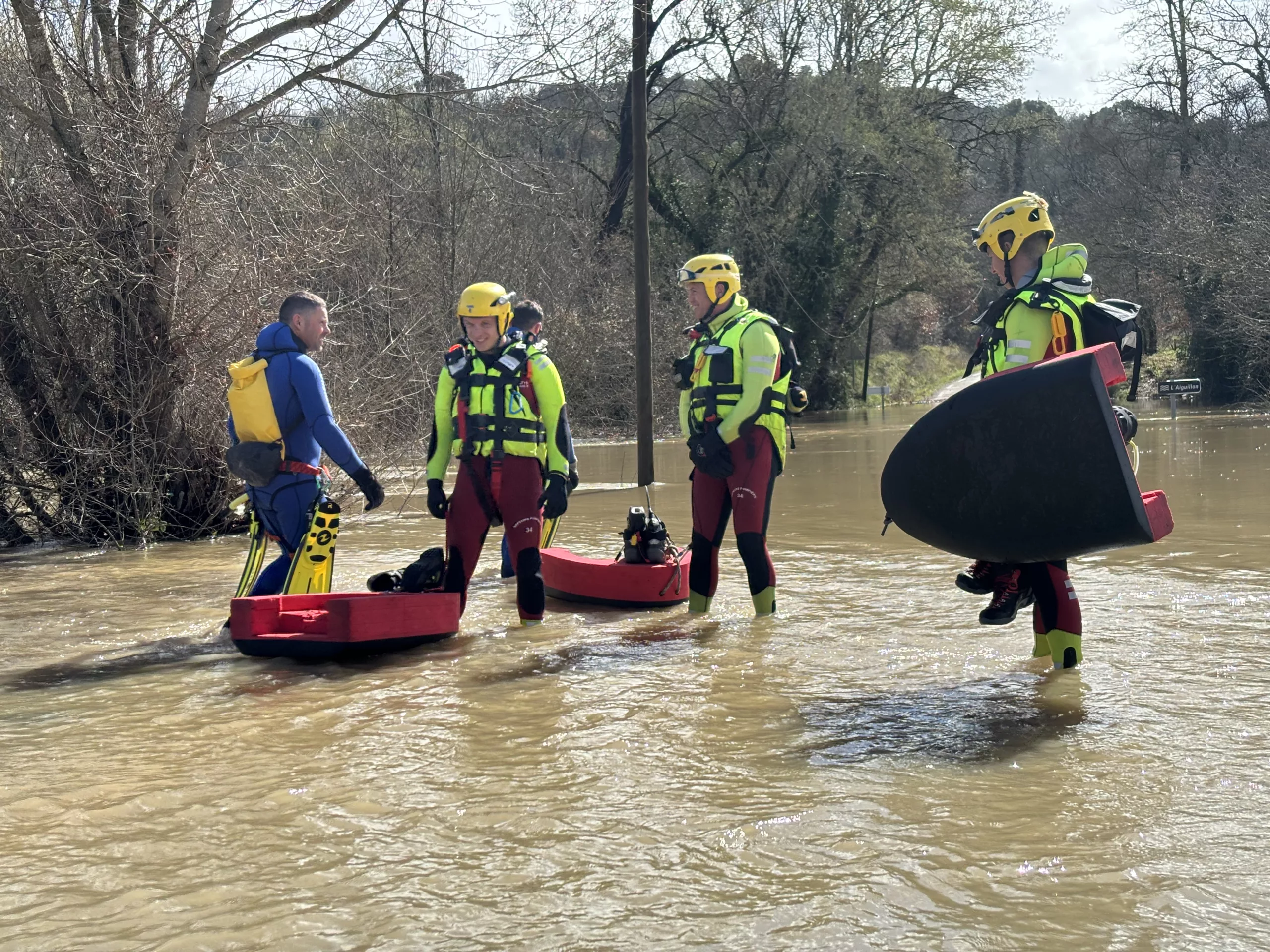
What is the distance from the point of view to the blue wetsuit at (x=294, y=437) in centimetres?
712

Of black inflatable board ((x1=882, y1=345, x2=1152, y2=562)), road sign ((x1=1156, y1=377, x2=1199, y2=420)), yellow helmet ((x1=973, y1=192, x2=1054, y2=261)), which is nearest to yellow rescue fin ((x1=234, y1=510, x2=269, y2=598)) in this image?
black inflatable board ((x1=882, y1=345, x2=1152, y2=562))

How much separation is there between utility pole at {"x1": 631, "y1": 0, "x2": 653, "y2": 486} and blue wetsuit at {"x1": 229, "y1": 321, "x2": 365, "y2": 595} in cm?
975

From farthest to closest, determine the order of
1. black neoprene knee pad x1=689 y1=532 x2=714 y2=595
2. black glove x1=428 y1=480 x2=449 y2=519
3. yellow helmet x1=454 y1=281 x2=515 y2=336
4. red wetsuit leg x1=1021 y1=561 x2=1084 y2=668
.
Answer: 1. black neoprene knee pad x1=689 y1=532 x2=714 y2=595
2. black glove x1=428 y1=480 x2=449 y2=519
3. yellow helmet x1=454 y1=281 x2=515 y2=336
4. red wetsuit leg x1=1021 y1=561 x2=1084 y2=668

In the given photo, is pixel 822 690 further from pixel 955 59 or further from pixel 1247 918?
pixel 955 59

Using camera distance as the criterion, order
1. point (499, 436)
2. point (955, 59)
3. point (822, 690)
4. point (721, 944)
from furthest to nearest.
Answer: point (955, 59) → point (499, 436) → point (822, 690) → point (721, 944)

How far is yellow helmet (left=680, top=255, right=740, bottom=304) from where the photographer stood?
7.73 metres

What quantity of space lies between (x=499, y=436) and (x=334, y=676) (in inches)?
63.7

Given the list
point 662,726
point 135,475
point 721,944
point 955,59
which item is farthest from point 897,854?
point 955,59

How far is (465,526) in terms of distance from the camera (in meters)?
7.46

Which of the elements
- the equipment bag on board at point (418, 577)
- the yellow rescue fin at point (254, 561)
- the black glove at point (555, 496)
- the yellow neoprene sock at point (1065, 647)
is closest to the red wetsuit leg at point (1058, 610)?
the yellow neoprene sock at point (1065, 647)

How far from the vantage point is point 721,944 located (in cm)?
335

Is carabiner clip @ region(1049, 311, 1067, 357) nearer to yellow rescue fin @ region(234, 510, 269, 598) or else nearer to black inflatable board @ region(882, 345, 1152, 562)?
black inflatable board @ region(882, 345, 1152, 562)

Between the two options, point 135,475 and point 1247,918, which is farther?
point 135,475

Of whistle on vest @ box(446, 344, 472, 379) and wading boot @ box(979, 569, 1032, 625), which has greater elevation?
whistle on vest @ box(446, 344, 472, 379)
